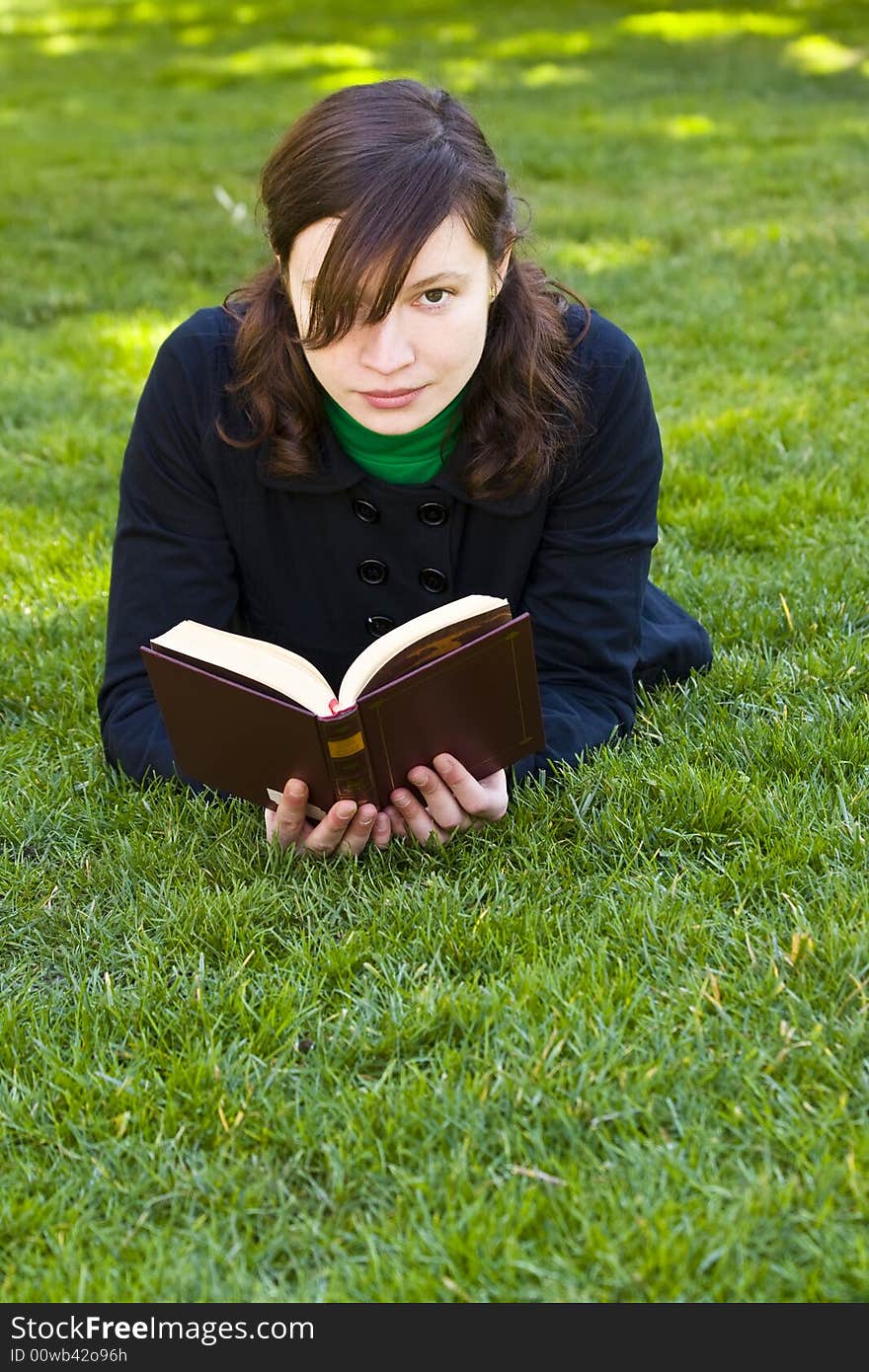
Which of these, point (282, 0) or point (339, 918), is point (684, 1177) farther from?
point (282, 0)

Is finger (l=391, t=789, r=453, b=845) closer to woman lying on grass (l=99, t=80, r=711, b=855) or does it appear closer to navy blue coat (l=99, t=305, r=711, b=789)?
woman lying on grass (l=99, t=80, r=711, b=855)

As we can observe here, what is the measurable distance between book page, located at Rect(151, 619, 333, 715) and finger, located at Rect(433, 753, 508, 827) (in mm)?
276

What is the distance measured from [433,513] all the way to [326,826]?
69cm

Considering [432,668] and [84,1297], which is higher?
[432,668]

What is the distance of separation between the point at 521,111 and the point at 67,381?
6.02m

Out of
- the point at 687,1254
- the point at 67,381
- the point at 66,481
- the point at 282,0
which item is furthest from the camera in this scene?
the point at 282,0

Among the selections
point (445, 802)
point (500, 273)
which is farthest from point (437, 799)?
point (500, 273)

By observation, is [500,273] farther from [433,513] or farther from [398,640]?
[398,640]

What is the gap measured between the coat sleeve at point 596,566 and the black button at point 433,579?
0.19m

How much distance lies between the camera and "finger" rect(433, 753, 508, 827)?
2520 millimetres

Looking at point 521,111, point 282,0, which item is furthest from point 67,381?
point 282,0

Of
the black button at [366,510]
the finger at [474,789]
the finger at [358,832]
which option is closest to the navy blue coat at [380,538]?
the black button at [366,510]

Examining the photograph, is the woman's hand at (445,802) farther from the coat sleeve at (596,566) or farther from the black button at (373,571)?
the black button at (373,571)

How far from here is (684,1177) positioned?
1.96 m
